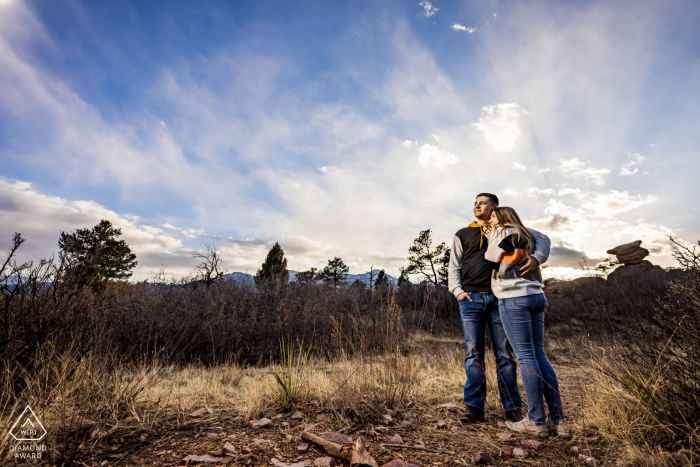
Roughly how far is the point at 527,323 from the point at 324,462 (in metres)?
1.81

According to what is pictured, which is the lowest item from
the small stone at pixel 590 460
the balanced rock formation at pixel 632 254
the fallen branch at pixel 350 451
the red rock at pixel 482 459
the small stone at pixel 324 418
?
the red rock at pixel 482 459

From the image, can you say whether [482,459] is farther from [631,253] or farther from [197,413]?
[631,253]

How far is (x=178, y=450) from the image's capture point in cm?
220

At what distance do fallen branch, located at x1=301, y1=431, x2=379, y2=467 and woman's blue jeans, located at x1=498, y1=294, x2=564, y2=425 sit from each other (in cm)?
134

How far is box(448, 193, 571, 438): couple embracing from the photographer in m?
2.53

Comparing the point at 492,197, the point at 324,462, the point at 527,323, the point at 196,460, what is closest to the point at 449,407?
the point at 527,323

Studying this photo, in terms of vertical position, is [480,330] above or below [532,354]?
above

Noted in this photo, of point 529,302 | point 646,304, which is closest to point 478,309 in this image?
point 529,302

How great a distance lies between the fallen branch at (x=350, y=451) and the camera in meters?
1.92

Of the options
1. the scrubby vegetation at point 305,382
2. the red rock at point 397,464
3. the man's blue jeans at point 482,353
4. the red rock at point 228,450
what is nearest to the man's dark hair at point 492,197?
the man's blue jeans at point 482,353

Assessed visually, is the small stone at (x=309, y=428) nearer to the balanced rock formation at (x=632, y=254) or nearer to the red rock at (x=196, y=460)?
the red rock at (x=196, y=460)

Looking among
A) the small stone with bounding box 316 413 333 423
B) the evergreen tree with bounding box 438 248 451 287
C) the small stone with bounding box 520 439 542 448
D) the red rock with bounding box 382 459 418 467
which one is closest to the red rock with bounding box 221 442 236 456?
the small stone with bounding box 316 413 333 423

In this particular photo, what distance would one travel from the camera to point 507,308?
8.64ft

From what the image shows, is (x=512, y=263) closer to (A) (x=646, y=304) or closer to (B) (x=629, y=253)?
(A) (x=646, y=304)
